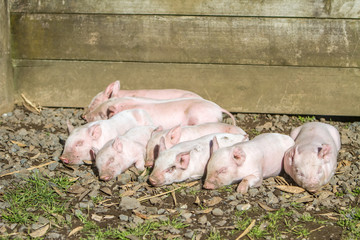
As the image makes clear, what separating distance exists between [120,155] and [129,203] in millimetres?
662

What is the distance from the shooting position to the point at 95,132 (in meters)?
5.11

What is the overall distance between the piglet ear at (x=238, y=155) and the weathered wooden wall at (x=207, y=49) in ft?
5.79

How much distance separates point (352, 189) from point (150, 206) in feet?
5.86

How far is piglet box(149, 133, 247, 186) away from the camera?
4.57m

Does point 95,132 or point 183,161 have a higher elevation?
point 95,132

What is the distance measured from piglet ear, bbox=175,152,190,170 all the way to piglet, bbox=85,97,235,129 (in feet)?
3.36

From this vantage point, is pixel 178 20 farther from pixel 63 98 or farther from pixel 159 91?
pixel 63 98

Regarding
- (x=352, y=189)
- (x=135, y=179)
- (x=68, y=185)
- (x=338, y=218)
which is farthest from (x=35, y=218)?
(x=352, y=189)

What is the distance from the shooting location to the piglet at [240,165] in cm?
448

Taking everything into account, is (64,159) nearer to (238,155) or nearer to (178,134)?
(178,134)

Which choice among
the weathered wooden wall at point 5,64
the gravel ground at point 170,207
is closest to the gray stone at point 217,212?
the gravel ground at point 170,207

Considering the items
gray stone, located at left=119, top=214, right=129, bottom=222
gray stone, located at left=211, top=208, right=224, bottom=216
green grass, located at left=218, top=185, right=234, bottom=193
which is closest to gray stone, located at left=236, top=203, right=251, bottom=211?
gray stone, located at left=211, top=208, right=224, bottom=216

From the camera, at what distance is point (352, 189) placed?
4.61 meters

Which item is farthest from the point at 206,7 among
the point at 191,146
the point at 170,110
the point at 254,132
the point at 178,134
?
the point at 191,146
